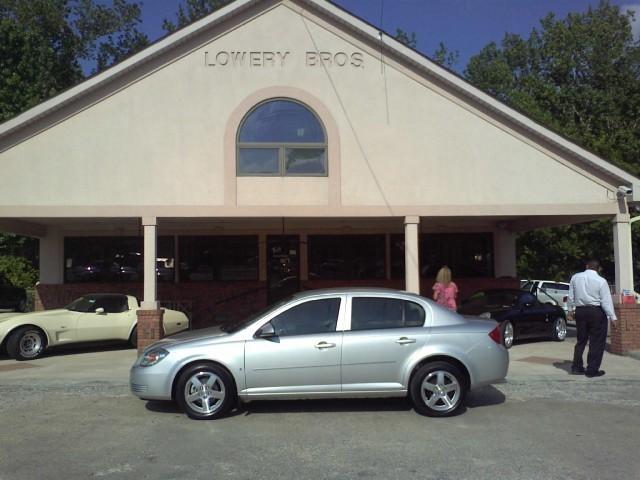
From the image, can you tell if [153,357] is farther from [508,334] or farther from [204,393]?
[508,334]

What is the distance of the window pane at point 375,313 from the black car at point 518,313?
20.3 ft

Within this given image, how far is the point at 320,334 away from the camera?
24.8ft

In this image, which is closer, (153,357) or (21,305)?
(153,357)

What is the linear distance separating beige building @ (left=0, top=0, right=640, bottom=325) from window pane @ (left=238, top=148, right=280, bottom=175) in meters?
0.03

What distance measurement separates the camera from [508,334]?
535 inches

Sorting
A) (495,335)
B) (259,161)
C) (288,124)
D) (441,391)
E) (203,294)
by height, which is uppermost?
(288,124)

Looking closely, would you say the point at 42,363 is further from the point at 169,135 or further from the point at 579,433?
the point at 579,433

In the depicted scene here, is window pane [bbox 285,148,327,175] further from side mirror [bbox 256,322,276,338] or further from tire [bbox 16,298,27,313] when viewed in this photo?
tire [bbox 16,298,27,313]

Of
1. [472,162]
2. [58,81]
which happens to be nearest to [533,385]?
[472,162]

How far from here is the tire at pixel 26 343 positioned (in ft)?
40.6

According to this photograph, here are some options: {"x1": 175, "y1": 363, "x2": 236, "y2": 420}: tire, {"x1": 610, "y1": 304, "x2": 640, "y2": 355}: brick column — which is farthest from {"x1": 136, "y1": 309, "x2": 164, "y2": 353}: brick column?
{"x1": 610, "y1": 304, "x2": 640, "y2": 355}: brick column

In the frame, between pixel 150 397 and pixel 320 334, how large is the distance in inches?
83.6

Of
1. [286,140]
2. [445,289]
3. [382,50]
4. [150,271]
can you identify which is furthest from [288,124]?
[445,289]

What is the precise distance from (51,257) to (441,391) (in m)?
13.2
